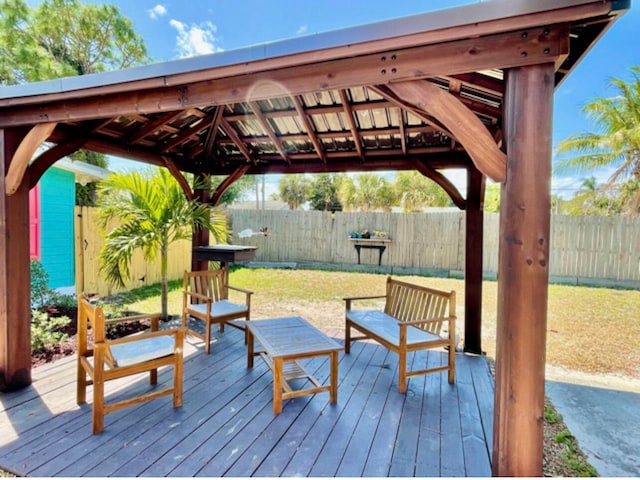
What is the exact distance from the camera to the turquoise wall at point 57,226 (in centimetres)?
549

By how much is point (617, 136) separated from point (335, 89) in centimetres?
932

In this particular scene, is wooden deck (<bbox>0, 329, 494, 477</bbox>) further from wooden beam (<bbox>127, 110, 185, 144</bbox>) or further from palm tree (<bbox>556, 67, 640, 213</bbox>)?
palm tree (<bbox>556, 67, 640, 213</bbox>)

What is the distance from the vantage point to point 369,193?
16.8 metres

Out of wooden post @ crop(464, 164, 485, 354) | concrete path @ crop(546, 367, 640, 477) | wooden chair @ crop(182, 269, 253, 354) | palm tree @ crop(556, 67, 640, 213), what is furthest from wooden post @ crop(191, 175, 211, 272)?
palm tree @ crop(556, 67, 640, 213)

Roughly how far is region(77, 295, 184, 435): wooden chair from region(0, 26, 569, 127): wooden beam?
4.76 ft

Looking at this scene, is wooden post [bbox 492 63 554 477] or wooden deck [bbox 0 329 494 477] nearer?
wooden post [bbox 492 63 554 477]

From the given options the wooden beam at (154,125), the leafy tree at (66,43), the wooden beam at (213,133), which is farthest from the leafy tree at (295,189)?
the wooden beam at (154,125)

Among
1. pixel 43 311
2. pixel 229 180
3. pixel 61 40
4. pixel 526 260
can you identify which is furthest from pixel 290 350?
pixel 61 40

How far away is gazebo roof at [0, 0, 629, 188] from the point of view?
1587mm

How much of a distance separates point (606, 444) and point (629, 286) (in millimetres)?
7120

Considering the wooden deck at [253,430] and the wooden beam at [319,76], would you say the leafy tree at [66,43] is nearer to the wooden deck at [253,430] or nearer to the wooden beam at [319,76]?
the wooden beam at [319,76]

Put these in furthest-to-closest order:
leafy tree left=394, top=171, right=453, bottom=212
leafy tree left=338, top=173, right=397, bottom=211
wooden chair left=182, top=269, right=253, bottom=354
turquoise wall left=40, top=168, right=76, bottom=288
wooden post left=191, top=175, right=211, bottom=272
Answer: leafy tree left=338, top=173, right=397, bottom=211 → leafy tree left=394, top=171, right=453, bottom=212 → turquoise wall left=40, top=168, right=76, bottom=288 → wooden post left=191, top=175, right=211, bottom=272 → wooden chair left=182, top=269, right=253, bottom=354

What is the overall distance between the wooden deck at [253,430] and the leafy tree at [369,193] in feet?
45.3

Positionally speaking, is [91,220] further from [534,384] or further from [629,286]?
[629,286]
